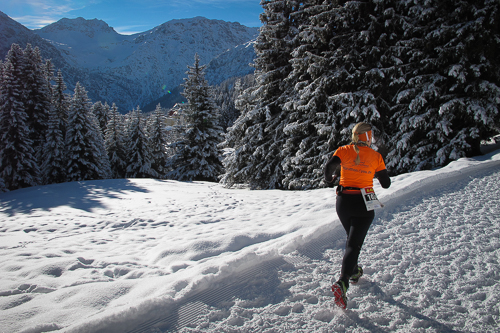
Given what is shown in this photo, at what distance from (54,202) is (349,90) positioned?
12471mm

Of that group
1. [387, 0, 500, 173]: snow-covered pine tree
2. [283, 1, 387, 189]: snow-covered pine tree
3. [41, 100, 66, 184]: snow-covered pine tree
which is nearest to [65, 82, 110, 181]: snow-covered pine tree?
[41, 100, 66, 184]: snow-covered pine tree

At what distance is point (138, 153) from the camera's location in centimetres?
2719

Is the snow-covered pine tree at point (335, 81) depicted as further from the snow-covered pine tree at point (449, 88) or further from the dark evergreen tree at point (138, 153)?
the dark evergreen tree at point (138, 153)

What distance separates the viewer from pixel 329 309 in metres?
2.74

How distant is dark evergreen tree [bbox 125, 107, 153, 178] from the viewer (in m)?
27.2

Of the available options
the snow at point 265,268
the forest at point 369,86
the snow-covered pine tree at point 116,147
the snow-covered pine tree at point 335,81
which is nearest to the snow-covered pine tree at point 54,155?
the snow-covered pine tree at point 116,147

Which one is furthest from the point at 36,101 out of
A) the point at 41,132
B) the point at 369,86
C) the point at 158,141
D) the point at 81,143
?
the point at 369,86

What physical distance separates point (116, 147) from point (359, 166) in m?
33.8

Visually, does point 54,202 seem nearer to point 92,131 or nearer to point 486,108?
point 486,108

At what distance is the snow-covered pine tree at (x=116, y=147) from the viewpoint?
30.6 metres

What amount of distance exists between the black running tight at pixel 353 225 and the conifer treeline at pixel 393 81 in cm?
669

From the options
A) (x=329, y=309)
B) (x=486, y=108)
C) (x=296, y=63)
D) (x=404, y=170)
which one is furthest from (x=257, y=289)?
(x=296, y=63)

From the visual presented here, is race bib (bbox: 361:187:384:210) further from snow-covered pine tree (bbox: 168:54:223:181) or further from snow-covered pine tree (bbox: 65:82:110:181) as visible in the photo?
snow-covered pine tree (bbox: 65:82:110:181)

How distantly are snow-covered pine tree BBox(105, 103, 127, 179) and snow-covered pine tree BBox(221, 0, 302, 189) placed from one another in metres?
22.6
